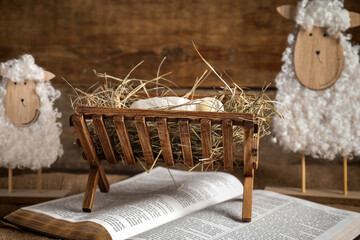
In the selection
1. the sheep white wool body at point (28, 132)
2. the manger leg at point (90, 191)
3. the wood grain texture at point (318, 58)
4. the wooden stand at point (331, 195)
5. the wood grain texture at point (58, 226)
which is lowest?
the wooden stand at point (331, 195)

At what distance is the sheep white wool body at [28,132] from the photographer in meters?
1.17

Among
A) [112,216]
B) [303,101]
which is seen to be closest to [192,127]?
[112,216]

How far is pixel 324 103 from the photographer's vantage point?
4.04 ft

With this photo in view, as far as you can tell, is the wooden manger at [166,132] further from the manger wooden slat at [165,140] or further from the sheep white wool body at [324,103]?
the sheep white wool body at [324,103]

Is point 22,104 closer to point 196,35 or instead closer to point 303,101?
point 196,35

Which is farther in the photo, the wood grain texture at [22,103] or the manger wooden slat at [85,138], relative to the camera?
the wood grain texture at [22,103]

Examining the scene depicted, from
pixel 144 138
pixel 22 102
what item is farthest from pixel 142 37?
pixel 144 138

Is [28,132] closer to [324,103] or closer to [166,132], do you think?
[166,132]

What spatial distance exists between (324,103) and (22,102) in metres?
0.89

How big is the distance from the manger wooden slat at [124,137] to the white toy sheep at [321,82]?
0.51 m

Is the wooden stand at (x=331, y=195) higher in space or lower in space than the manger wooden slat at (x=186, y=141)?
lower

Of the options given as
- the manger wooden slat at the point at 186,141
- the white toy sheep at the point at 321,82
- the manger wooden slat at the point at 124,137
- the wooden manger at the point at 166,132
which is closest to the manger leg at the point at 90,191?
the wooden manger at the point at 166,132

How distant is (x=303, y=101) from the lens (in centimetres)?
125

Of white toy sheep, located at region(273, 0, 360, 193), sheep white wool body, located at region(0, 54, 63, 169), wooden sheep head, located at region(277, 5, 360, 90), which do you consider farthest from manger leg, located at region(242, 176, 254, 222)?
sheep white wool body, located at region(0, 54, 63, 169)
